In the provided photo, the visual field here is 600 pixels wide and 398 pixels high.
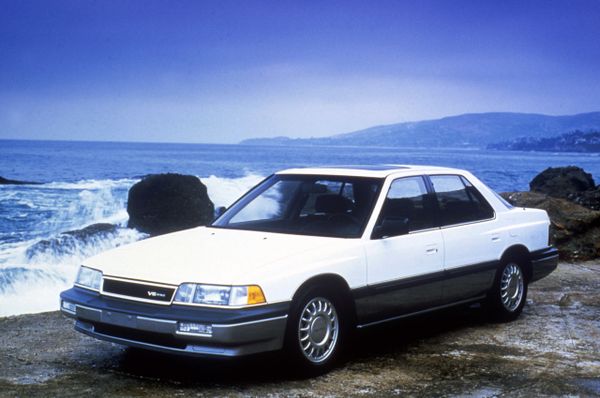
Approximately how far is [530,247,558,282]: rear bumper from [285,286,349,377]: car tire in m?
2.90

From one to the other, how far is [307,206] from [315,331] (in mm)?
1351

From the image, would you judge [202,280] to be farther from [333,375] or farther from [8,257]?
[8,257]

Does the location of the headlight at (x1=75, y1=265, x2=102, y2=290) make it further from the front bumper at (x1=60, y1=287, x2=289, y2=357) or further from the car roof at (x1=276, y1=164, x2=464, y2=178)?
the car roof at (x1=276, y1=164, x2=464, y2=178)

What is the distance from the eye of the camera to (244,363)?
6371 mm

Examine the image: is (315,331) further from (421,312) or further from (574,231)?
(574,231)

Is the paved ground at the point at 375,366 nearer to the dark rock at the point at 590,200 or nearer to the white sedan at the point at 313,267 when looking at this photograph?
the white sedan at the point at 313,267

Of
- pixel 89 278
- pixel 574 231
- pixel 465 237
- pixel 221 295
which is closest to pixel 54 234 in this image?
pixel 574 231

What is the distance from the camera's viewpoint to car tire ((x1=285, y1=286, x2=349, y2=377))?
18.7 feet

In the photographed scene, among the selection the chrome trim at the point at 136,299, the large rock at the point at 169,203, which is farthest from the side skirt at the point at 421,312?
the large rock at the point at 169,203

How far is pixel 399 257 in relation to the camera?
6566 mm

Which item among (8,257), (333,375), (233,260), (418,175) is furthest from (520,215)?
(8,257)

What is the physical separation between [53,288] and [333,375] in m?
20.2

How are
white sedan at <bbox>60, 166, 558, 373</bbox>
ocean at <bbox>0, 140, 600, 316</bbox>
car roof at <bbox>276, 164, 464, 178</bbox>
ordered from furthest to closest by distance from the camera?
ocean at <bbox>0, 140, 600, 316</bbox> < car roof at <bbox>276, 164, 464, 178</bbox> < white sedan at <bbox>60, 166, 558, 373</bbox>

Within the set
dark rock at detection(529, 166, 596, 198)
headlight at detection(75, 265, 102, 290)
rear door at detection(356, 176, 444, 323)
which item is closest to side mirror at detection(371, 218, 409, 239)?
rear door at detection(356, 176, 444, 323)
